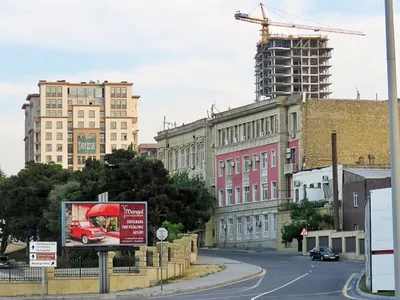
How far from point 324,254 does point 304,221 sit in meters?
14.9

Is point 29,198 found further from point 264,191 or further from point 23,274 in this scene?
point 23,274

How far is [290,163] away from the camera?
100062mm

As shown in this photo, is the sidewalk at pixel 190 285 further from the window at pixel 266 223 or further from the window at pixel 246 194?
the window at pixel 246 194

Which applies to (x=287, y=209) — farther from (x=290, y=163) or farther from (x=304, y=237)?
(x=304, y=237)

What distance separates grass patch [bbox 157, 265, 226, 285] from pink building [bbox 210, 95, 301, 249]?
37064 millimetres

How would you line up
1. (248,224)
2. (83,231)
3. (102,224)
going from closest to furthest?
(83,231) → (102,224) → (248,224)

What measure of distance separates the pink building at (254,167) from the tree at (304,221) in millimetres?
9380

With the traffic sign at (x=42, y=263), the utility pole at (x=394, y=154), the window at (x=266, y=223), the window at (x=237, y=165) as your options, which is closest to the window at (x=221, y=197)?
the window at (x=237, y=165)

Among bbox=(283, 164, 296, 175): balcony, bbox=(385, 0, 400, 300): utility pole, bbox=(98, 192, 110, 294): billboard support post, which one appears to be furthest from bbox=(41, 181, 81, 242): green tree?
bbox=(385, 0, 400, 300): utility pole

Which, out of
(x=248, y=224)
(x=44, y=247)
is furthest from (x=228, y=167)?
(x=44, y=247)

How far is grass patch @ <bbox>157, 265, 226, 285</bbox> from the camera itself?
177 feet

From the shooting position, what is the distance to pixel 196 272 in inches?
2319

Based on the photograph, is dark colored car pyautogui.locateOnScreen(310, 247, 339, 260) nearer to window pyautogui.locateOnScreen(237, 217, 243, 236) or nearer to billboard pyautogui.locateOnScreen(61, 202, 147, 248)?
billboard pyautogui.locateOnScreen(61, 202, 147, 248)

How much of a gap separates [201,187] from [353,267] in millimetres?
51101
